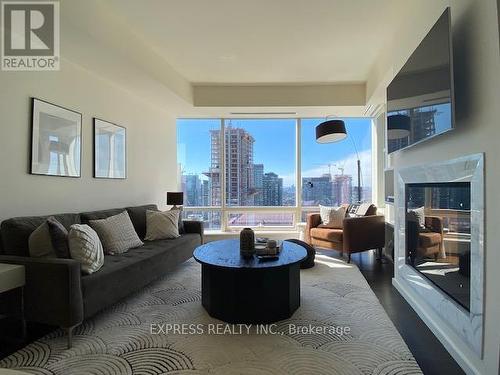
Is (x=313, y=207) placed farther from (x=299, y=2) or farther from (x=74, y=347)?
(x=74, y=347)

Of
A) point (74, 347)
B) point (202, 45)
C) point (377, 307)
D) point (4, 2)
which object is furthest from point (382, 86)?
point (74, 347)

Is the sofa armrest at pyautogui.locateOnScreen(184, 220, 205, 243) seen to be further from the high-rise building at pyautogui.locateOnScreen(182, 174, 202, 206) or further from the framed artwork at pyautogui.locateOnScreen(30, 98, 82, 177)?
the framed artwork at pyautogui.locateOnScreen(30, 98, 82, 177)

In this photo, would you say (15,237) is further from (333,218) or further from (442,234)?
(333,218)

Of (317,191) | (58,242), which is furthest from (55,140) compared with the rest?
(317,191)

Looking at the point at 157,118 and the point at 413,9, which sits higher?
the point at 413,9

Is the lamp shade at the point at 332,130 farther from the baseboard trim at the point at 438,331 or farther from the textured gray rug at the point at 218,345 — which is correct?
the textured gray rug at the point at 218,345

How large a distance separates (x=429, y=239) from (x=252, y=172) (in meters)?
4.00

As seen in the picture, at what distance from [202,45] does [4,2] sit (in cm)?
186

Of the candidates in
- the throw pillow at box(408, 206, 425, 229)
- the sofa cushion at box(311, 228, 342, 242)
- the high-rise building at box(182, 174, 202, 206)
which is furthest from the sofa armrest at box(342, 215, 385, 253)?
the high-rise building at box(182, 174, 202, 206)

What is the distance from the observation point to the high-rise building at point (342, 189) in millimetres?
5965

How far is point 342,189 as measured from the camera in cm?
600

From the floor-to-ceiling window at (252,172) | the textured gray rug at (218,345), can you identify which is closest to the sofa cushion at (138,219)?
the textured gray rug at (218,345)

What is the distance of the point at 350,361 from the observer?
195 centimetres

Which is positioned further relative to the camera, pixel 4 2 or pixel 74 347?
pixel 4 2
